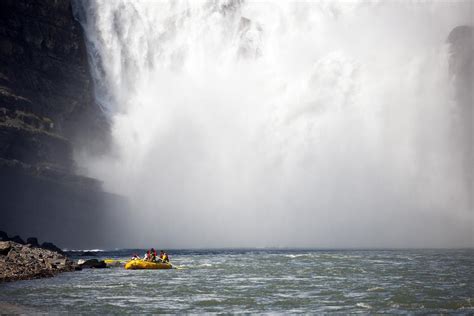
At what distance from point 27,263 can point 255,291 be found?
24375 mm

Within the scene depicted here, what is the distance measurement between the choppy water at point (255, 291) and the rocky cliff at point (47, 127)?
54.8 m

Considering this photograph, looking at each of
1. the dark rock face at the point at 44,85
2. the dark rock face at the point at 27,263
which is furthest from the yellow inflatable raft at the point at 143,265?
the dark rock face at the point at 44,85

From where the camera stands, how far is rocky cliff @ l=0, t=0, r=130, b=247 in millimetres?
110375

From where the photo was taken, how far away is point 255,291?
4400 cm

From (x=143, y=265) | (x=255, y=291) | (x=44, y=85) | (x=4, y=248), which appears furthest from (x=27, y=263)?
(x=44, y=85)

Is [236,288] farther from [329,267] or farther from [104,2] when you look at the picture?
[104,2]

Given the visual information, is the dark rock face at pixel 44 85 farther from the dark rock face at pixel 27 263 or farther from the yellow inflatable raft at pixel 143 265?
the yellow inflatable raft at pixel 143 265

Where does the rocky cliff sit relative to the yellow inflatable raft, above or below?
above

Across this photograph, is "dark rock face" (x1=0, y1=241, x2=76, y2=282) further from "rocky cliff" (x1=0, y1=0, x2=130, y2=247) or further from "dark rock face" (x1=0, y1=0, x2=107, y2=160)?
"dark rock face" (x1=0, y1=0, x2=107, y2=160)

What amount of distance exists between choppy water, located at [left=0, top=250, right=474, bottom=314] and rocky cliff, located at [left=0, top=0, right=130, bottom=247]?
5480 centimetres

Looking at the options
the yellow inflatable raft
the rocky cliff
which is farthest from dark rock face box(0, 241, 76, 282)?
the rocky cliff

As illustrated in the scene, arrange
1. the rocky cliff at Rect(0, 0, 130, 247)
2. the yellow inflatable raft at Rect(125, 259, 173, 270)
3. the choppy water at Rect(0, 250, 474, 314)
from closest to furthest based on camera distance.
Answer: the choppy water at Rect(0, 250, 474, 314)
the yellow inflatable raft at Rect(125, 259, 173, 270)
the rocky cliff at Rect(0, 0, 130, 247)

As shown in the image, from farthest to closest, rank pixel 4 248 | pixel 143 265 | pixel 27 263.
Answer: pixel 143 265 < pixel 4 248 < pixel 27 263

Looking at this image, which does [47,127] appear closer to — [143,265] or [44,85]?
[44,85]
